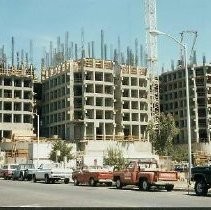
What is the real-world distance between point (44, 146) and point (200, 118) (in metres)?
54.4

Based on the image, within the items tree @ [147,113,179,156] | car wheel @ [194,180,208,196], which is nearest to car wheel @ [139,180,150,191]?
car wheel @ [194,180,208,196]

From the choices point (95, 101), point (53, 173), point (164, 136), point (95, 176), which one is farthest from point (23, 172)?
point (95, 101)

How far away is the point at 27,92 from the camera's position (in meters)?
114

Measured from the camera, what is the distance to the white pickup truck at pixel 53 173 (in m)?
42.4

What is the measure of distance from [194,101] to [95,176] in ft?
295

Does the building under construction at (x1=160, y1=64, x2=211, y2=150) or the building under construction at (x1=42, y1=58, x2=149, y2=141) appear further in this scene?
the building under construction at (x1=160, y1=64, x2=211, y2=150)

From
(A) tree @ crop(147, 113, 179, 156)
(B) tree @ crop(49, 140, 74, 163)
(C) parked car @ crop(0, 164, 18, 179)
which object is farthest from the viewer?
(A) tree @ crop(147, 113, 179, 156)

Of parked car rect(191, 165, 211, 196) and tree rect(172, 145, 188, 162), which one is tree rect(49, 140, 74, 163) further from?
parked car rect(191, 165, 211, 196)

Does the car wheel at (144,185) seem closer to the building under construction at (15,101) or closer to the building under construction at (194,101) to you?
the building under construction at (15,101)

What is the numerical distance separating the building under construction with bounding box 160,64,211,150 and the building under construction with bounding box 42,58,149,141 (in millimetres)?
16088

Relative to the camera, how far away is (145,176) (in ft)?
106

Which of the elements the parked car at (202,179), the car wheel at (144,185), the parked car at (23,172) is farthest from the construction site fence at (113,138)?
the parked car at (202,179)

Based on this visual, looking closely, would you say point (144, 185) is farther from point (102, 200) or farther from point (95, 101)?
point (95, 101)

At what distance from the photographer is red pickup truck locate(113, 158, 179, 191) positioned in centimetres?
3180
